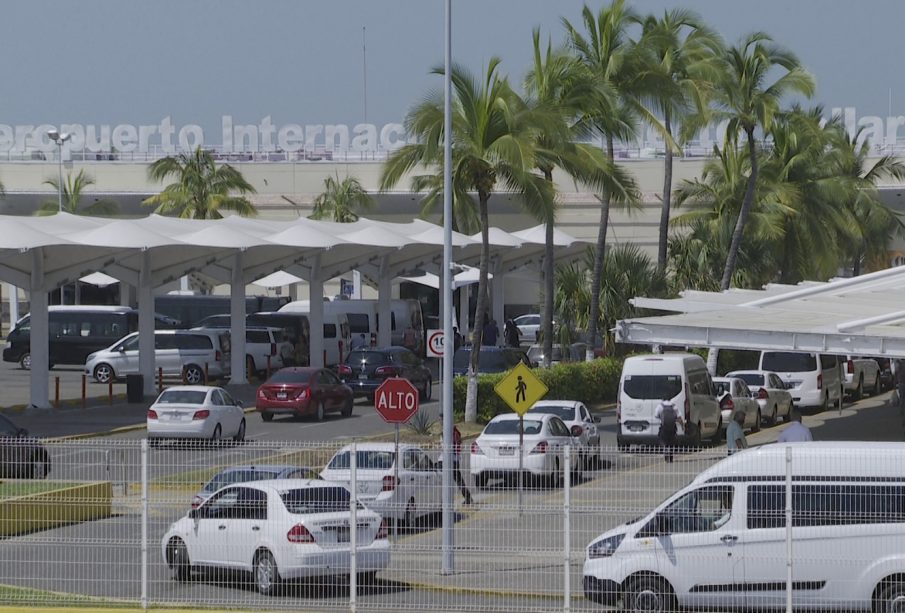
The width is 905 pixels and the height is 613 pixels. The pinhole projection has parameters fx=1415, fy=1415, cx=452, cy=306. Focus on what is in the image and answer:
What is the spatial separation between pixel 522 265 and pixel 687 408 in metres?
36.5

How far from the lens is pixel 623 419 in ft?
108

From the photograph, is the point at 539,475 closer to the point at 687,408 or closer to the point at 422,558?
the point at 422,558

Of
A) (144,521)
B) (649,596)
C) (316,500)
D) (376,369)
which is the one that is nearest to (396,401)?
(316,500)

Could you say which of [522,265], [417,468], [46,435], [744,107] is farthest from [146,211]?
[417,468]

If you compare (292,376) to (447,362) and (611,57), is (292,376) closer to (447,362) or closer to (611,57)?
(611,57)

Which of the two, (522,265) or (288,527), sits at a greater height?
(522,265)

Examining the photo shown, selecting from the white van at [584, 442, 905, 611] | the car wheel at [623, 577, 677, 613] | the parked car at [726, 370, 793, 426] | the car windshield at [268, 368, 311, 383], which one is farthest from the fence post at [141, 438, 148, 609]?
the parked car at [726, 370, 793, 426]

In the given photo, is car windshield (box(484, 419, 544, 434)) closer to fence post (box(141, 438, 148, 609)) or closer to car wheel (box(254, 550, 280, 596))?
car wheel (box(254, 550, 280, 596))

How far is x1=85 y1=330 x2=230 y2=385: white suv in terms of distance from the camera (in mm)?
47656

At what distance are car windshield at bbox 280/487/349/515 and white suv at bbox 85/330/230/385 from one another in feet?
111

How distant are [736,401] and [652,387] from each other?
3536 millimetres

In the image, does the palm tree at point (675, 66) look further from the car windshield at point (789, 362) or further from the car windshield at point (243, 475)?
the car windshield at point (243, 475)

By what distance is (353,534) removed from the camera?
13.2 meters

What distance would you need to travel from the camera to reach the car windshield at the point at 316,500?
45.2 feet
